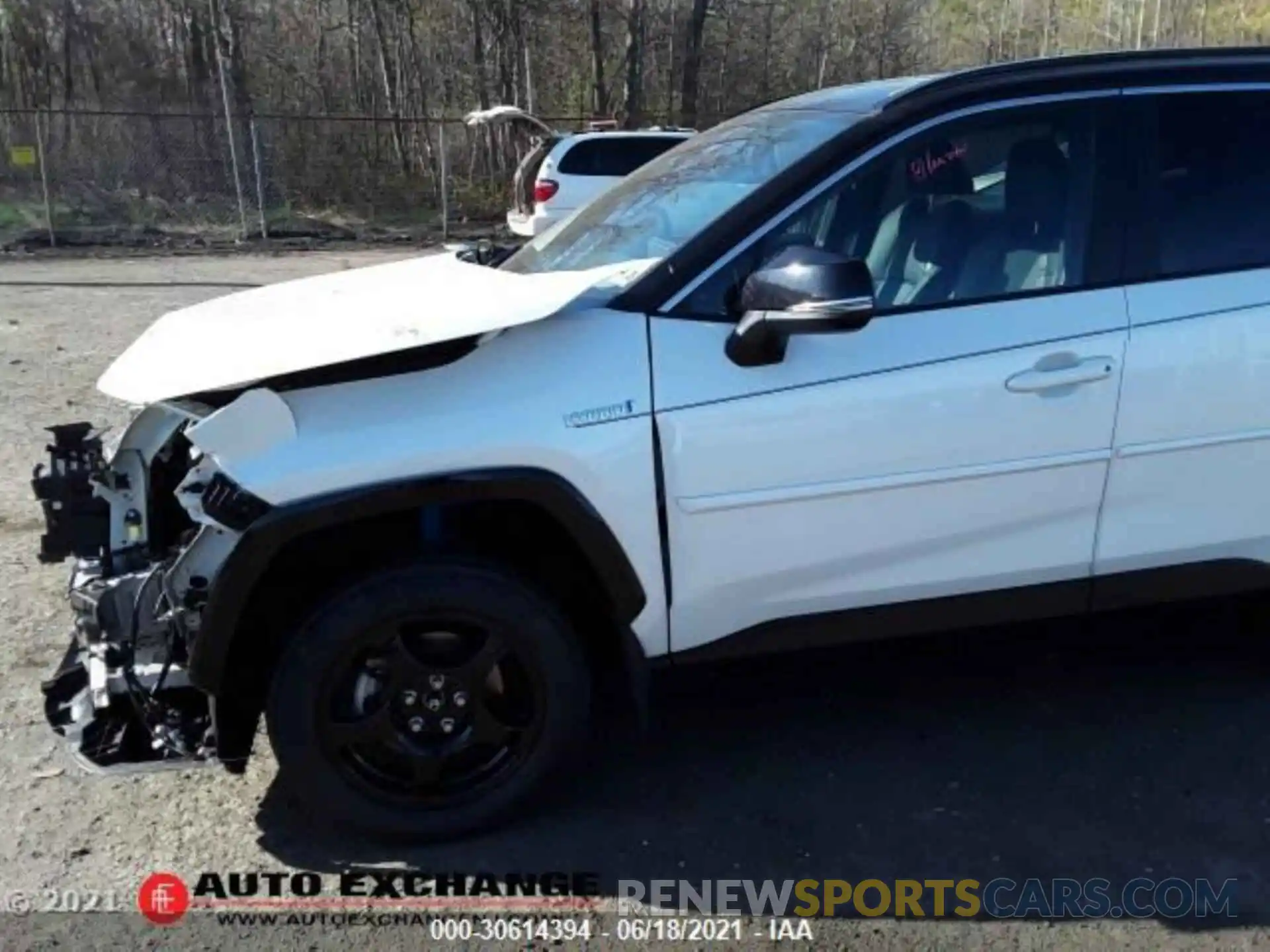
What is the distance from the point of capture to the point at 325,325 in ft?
9.62

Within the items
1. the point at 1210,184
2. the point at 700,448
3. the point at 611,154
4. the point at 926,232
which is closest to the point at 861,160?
the point at 926,232

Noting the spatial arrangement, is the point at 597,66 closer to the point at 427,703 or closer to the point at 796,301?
the point at 796,301

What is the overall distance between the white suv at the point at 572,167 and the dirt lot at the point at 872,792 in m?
11.7

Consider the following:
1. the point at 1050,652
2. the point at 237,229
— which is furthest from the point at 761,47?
the point at 1050,652

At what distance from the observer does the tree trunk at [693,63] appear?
24.5 meters

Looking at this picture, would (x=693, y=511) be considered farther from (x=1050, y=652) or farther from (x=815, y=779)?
(x=1050, y=652)

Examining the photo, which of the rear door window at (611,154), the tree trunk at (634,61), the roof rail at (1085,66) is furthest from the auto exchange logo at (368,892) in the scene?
the tree trunk at (634,61)

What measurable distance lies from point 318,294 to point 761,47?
81.6ft

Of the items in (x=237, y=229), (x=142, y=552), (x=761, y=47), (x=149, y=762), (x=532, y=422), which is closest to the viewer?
(x=532, y=422)

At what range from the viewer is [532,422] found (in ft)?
9.16

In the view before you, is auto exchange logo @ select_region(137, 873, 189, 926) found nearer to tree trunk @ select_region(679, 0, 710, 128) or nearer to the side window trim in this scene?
the side window trim

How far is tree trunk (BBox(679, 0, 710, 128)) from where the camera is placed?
965 inches

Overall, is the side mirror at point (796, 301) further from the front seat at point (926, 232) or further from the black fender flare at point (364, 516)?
the black fender flare at point (364, 516)

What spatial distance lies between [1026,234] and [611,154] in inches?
518
